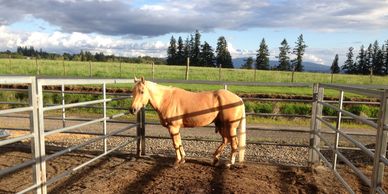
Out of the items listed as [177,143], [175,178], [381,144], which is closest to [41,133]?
[175,178]

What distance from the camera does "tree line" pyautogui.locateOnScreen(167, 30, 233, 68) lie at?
232 ft

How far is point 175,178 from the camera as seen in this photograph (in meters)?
5.12

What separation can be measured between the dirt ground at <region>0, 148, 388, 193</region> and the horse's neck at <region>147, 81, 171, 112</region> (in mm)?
1092

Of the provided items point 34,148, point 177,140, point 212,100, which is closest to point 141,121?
point 177,140

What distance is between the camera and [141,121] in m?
6.43

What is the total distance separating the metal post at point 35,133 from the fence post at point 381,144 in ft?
11.0

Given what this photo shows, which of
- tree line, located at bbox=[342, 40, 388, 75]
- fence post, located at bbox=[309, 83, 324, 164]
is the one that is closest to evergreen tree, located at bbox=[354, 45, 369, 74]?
tree line, located at bbox=[342, 40, 388, 75]

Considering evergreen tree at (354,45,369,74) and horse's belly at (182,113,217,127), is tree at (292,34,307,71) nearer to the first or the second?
evergreen tree at (354,45,369,74)

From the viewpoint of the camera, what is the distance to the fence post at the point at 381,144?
10.1ft

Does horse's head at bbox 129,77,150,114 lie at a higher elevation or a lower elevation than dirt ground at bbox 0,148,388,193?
higher

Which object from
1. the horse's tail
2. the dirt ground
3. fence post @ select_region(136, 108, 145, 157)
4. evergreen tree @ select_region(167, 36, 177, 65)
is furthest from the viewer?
evergreen tree @ select_region(167, 36, 177, 65)

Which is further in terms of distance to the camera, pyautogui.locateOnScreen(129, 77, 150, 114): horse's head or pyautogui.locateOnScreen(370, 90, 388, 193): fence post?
pyautogui.locateOnScreen(129, 77, 150, 114): horse's head

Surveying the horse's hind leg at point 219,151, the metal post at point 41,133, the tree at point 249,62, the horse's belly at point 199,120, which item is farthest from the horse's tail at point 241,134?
the tree at point 249,62

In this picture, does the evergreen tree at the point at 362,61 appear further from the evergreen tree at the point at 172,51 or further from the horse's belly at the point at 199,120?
the horse's belly at the point at 199,120
